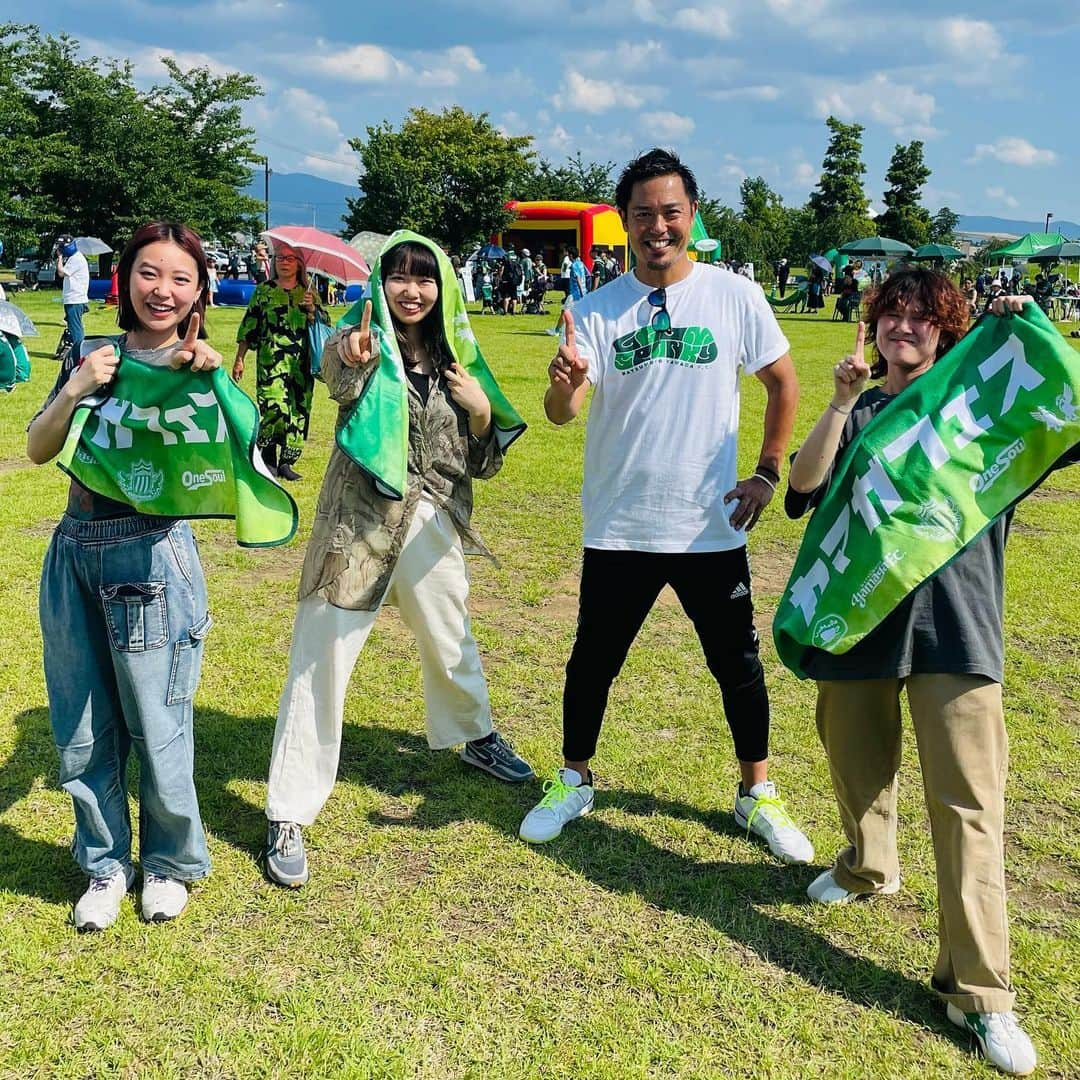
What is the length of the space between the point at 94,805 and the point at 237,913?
0.51 metres

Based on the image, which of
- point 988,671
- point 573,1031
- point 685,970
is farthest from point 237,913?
point 988,671

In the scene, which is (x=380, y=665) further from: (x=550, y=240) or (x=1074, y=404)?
(x=550, y=240)

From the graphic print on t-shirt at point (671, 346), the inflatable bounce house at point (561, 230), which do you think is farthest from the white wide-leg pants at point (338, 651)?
the inflatable bounce house at point (561, 230)

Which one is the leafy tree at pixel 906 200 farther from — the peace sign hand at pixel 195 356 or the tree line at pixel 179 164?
the peace sign hand at pixel 195 356

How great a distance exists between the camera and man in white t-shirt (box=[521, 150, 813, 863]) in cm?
298

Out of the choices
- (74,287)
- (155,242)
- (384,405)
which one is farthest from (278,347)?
(74,287)

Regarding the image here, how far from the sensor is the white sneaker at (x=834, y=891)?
9.62 ft

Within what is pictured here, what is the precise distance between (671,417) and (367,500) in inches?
38.4

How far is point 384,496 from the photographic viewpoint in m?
3.12

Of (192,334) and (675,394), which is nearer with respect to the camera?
(192,334)

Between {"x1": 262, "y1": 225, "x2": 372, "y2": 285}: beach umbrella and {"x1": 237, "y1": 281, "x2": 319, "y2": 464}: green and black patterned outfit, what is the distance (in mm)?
594

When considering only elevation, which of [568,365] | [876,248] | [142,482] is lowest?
[142,482]

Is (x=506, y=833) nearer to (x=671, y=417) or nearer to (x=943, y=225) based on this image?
(x=671, y=417)

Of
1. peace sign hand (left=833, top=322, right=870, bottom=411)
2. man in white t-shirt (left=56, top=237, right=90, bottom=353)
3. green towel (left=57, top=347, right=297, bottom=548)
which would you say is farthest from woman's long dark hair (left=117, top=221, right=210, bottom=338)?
man in white t-shirt (left=56, top=237, right=90, bottom=353)
